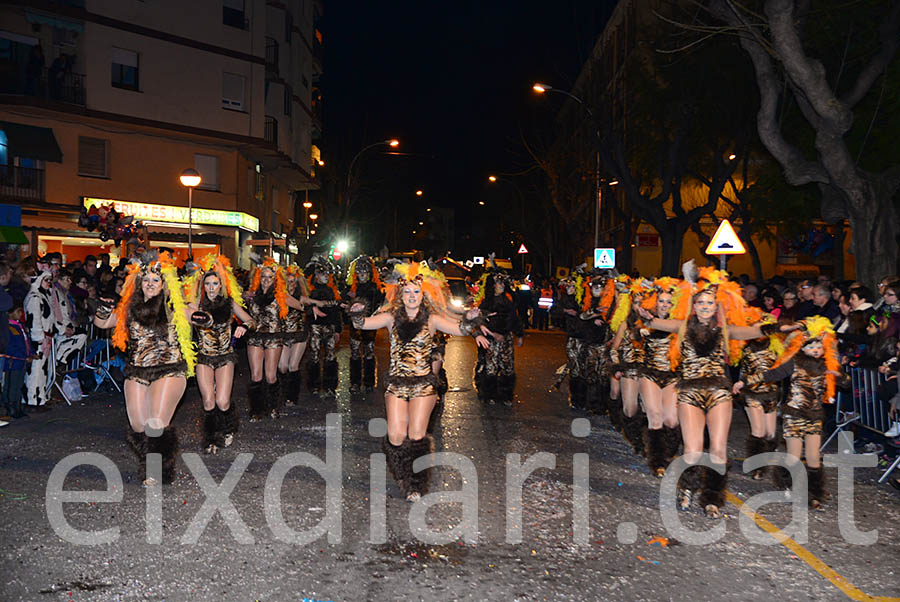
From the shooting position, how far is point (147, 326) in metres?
7.04

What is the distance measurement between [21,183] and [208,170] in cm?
668

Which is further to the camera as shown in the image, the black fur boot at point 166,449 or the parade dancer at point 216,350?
the parade dancer at point 216,350

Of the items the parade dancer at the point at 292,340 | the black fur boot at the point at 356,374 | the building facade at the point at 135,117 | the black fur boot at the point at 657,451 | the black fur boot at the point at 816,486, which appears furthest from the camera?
the building facade at the point at 135,117

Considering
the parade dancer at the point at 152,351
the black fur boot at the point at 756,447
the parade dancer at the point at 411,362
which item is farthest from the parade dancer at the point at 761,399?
the parade dancer at the point at 152,351

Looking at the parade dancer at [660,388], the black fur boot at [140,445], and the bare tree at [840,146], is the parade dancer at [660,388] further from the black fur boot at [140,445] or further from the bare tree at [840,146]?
the bare tree at [840,146]

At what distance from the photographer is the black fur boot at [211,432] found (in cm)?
816

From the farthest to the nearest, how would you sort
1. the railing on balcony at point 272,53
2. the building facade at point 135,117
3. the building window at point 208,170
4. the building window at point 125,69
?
1. the railing on balcony at point 272,53
2. the building window at point 208,170
3. the building window at point 125,69
4. the building facade at point 135,117

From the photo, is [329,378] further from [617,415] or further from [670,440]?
[670,440]

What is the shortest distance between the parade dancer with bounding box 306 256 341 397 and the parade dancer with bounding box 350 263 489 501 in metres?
5.43

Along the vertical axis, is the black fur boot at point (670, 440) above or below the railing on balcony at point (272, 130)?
below

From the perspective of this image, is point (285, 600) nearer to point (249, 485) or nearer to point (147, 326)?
point (249, 485)

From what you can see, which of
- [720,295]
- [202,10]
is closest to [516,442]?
[720,295]

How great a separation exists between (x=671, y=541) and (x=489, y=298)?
6.59 m

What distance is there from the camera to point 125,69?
2791 cm
